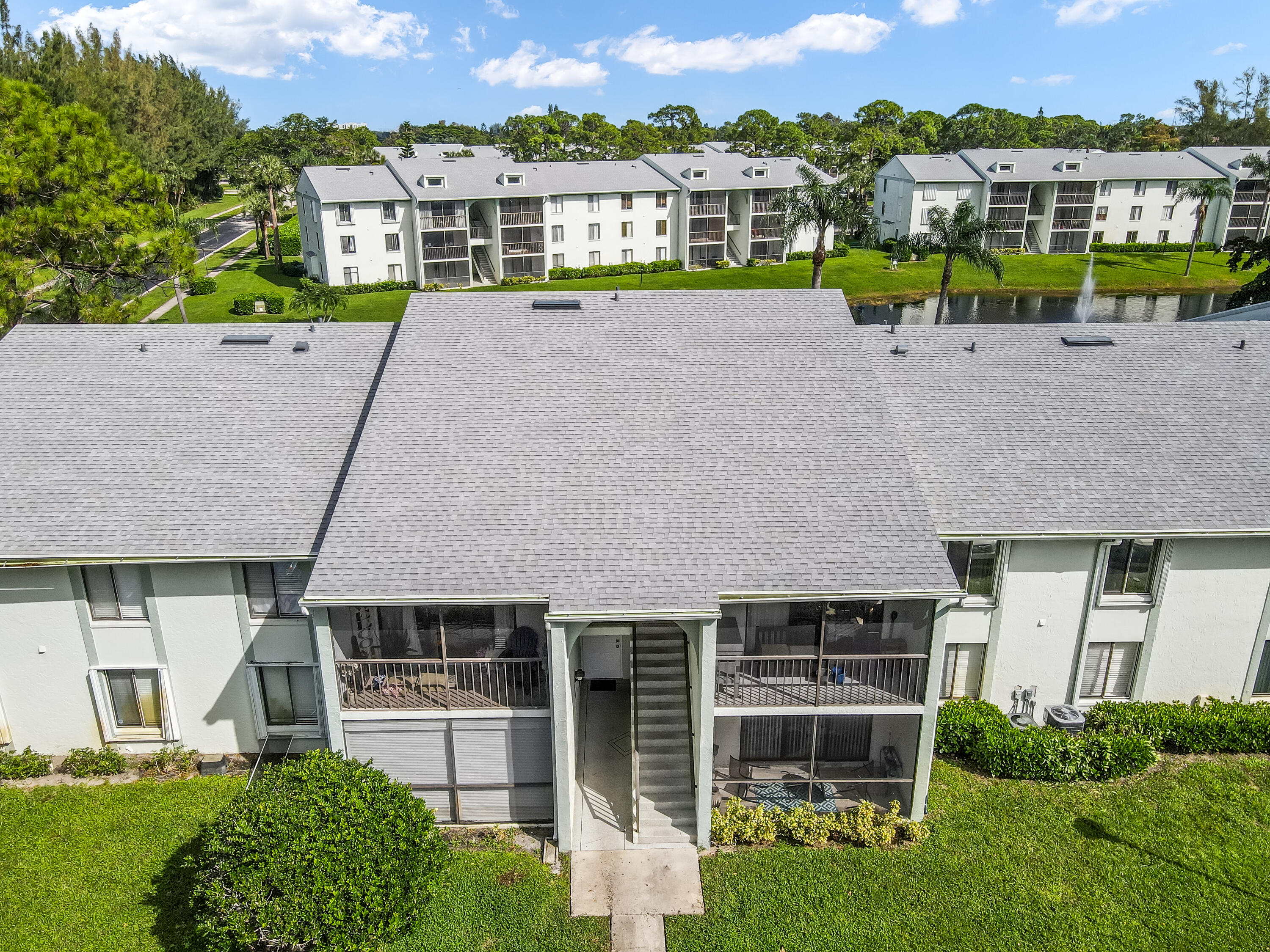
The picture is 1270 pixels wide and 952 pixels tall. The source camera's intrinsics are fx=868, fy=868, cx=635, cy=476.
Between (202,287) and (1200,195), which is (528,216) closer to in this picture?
Result: (202,287)

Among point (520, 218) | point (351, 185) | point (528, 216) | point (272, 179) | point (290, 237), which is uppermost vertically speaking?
point (272, 179)

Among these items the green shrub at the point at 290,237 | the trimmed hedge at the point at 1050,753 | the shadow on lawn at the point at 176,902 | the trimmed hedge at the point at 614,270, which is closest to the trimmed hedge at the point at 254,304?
the green shrub at the point at 290,237

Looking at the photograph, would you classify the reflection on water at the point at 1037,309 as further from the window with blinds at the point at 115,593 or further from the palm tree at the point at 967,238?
the window with blinds at the point at 115,593

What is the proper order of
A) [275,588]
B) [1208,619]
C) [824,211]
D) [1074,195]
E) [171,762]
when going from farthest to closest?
1. [1074,195]
2. [824,211]
3. [1208,619]
4. [171,762]
5. [275,588]

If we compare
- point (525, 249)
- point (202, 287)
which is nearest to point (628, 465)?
point (202, 287)

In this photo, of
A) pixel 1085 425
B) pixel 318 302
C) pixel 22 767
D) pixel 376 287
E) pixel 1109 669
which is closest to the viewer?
pixel 22 767

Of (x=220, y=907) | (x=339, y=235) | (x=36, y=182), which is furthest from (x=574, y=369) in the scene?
(x=339, y=235)

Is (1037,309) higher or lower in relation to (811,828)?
higher
